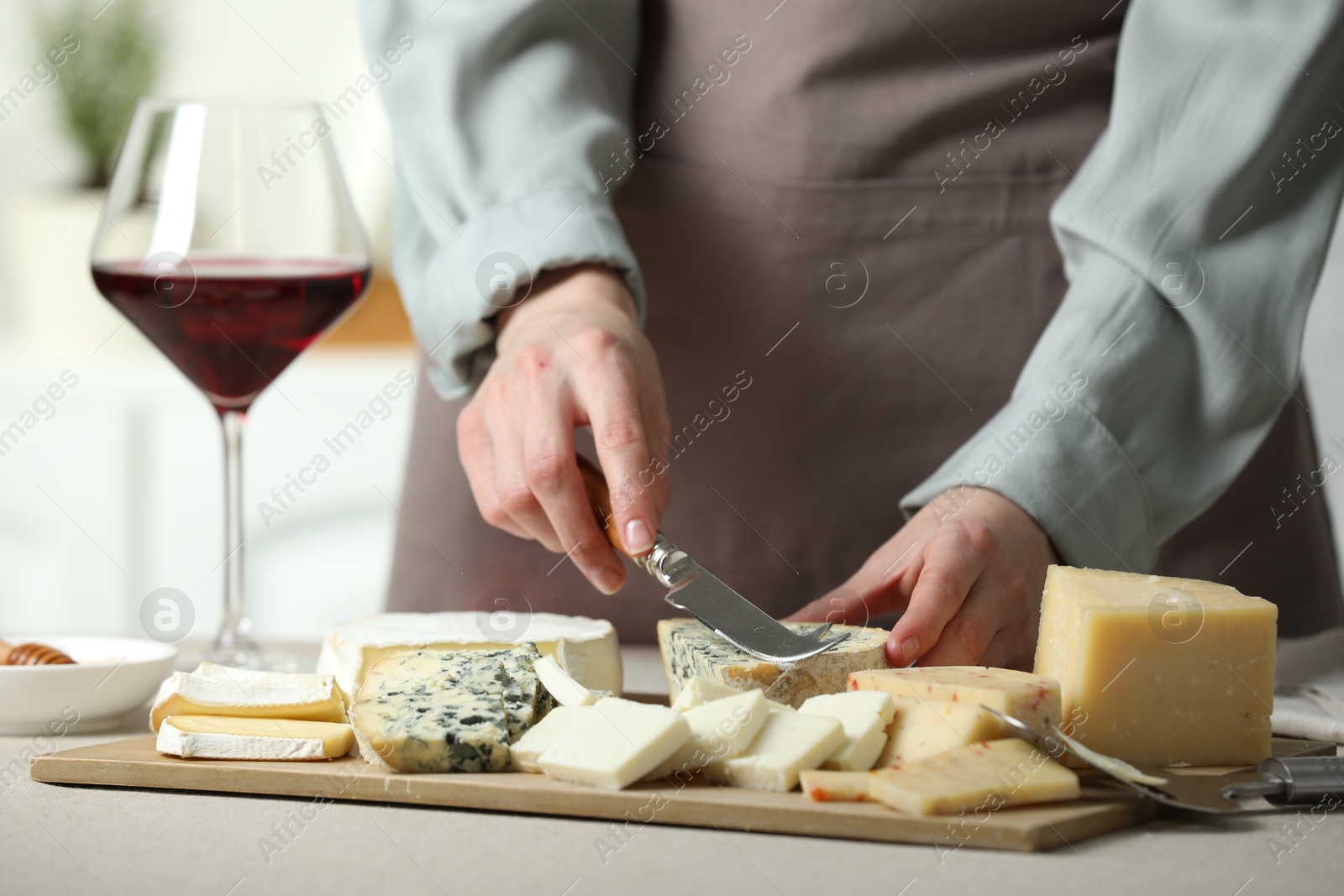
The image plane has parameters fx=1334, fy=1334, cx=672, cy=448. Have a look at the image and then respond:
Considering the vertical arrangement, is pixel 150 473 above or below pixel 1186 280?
below

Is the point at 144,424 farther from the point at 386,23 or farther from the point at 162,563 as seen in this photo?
the point at 386,23

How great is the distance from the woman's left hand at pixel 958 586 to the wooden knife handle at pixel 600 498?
154 millimetres

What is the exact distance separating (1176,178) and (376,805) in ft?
2.45

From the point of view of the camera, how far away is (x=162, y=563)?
104 inches

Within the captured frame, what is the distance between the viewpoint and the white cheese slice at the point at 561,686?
2.51 ft

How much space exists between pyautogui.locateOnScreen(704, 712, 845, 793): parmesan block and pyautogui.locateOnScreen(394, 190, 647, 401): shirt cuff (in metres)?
0.46

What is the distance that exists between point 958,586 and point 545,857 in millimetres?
382

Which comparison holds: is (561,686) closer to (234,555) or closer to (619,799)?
(619,799)

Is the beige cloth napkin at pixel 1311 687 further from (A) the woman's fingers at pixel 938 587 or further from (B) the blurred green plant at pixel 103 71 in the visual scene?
(B) the blurred green plant at pixel 103 71

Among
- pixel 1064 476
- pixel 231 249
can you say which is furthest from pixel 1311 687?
pixel 231 249

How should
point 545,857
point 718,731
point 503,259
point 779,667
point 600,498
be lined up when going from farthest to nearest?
1. point 503,259
2. point 600,498
3. point 779,667
4. point 718,731
5. point 545,857

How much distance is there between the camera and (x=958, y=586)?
0.87m

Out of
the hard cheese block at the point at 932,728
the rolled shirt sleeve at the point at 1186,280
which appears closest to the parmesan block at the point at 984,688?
the hard cheese block at the point at 932,728

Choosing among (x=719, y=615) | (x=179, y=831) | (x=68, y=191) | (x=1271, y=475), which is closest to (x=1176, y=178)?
(x=1271, y=475)
